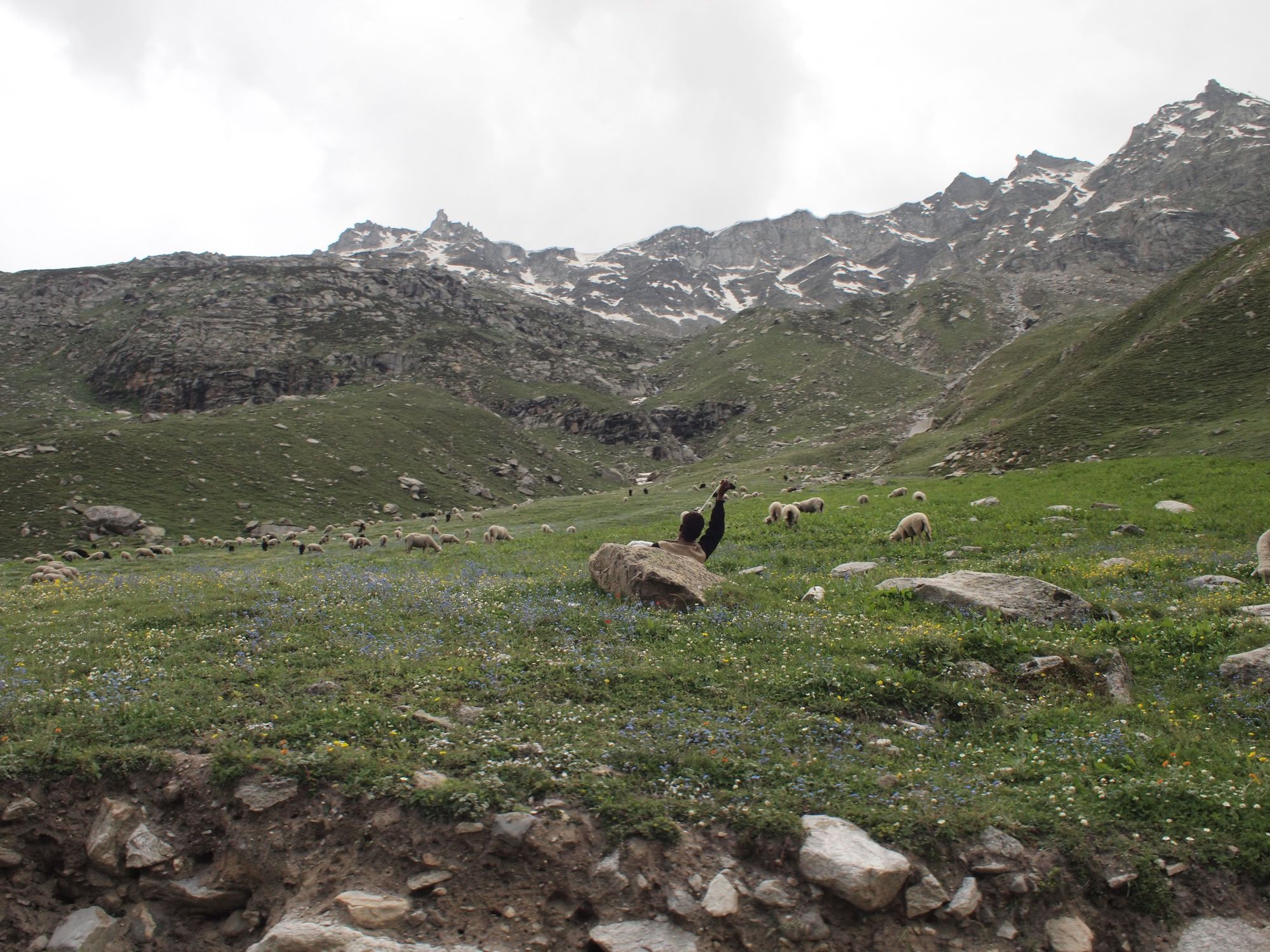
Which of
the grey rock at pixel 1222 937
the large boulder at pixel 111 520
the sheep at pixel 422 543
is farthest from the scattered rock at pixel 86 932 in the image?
the large boulder at pixel 111 520

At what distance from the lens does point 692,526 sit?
17.5 metres

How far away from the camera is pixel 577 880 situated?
6707 millimetres

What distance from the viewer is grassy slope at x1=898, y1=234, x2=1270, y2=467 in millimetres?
37375

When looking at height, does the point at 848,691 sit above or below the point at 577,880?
above

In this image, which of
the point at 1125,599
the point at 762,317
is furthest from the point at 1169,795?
the point at 762,317

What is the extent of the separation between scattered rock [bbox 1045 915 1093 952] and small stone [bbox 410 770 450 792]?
20.8 feet

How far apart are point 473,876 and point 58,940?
14.1ft

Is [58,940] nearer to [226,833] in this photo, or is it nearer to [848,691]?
[226,833]

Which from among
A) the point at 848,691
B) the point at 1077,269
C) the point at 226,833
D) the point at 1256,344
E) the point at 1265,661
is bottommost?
the point at 226,833

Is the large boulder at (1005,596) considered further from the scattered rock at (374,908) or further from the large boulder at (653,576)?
the scattered rock at (374,908)

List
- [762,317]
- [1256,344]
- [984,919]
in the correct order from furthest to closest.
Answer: [762,317] → [1256,344] → [984,919]

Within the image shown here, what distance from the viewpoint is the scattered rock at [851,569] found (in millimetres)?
17672

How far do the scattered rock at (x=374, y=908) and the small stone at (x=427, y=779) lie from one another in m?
1.16

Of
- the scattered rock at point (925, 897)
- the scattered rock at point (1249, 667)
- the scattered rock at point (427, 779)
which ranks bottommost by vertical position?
the scattered rock at point (925, 897)
